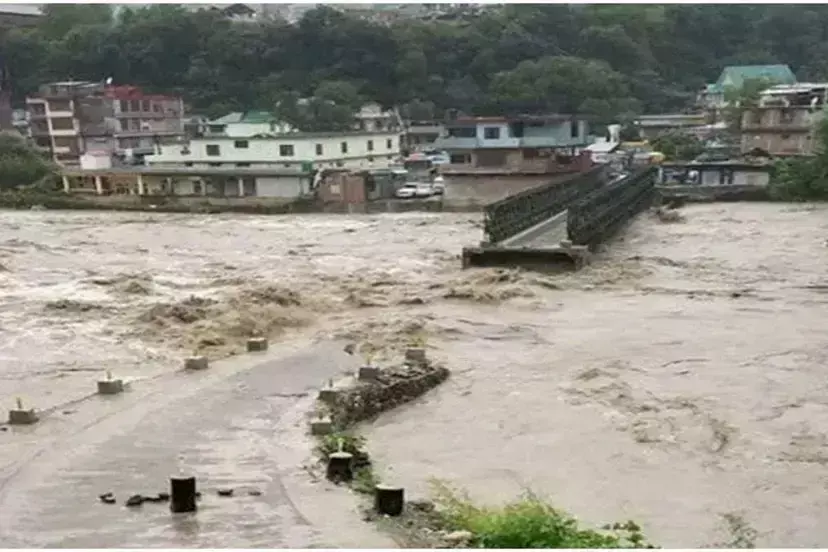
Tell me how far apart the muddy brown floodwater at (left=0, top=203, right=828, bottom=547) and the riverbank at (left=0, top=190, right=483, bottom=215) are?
9.64m

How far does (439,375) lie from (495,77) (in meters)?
49.1

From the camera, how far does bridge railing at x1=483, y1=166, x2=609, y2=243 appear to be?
27.8 meters

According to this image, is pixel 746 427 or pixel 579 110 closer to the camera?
pixel 746 427

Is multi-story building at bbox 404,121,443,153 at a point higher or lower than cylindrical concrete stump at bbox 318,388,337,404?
higher

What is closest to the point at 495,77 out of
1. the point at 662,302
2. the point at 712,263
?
the point at 712,263

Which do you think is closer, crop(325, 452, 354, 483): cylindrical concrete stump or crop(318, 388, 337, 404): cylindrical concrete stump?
crop(325, 452, 354, 483): cylindrical concrete stump

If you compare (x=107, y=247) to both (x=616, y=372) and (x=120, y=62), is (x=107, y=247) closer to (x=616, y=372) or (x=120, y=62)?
(x=616, y=372)

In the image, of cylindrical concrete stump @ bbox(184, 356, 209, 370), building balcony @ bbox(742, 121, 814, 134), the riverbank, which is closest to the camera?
cylindrical concrete stump @ bbox(184, 356, 209, 370)

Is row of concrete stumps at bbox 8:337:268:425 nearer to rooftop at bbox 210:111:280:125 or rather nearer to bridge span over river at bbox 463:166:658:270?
bridge span over river at bbox 463:166:658:270

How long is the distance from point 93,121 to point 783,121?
36950mm

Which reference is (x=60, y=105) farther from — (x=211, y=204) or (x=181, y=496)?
(x=181, y=496)

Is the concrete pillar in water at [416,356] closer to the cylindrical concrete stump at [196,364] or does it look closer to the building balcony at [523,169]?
the cylindrical concrete stump at [196,364]

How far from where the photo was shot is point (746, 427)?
505 inches

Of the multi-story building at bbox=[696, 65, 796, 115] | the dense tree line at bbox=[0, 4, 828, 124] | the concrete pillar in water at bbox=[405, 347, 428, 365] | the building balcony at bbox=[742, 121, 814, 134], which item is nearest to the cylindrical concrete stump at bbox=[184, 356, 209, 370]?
the concrete pillar in water at bbox=[405, 347, 428, 365]
